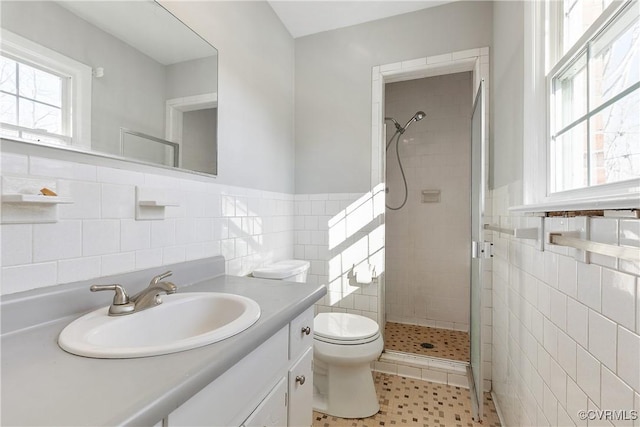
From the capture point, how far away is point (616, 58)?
0.78 metres

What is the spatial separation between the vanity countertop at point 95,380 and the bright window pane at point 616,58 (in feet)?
3.77

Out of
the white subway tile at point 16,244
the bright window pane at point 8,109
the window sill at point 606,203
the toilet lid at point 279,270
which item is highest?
the bright window pane at point 8,109

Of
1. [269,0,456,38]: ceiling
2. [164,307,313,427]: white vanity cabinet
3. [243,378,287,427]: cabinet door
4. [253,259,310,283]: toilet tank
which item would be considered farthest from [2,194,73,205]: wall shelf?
[269,0,456,38]: ceiling

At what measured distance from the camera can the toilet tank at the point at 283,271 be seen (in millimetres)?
1710

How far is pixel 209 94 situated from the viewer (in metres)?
1.45

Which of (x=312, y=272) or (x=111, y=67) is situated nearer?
(x=111, y=67)

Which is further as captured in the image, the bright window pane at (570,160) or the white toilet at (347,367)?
the white toilet at (347,367)

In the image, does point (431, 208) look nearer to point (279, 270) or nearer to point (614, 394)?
point (279, 270)

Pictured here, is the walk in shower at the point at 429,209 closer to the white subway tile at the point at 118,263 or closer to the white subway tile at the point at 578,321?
the white subway tile at the point at 578,321

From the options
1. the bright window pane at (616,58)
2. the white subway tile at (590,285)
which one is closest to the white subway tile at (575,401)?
the white subway tile at (590,285)

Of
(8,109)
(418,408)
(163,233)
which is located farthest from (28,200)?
(418,408)

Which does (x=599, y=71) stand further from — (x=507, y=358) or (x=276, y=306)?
(x=507, y=358)

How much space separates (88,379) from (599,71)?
1.48m

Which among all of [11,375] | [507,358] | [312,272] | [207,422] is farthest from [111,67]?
[507,358]
